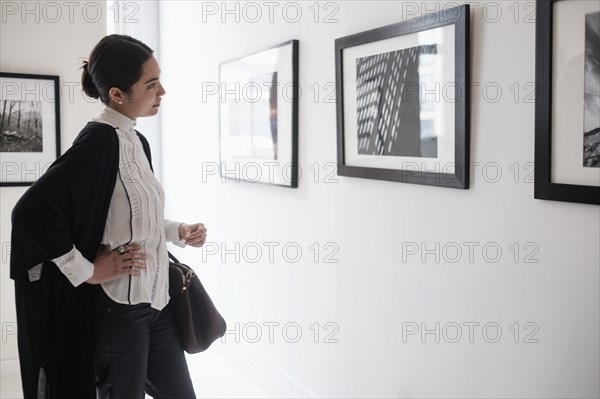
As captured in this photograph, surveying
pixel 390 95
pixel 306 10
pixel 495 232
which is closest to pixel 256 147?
pixel 306 10

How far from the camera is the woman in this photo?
1.49 metres

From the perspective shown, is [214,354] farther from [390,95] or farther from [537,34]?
[537,34]

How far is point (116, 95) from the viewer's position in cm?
158

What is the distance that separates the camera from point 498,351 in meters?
1.72

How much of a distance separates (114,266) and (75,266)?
10 centimetres

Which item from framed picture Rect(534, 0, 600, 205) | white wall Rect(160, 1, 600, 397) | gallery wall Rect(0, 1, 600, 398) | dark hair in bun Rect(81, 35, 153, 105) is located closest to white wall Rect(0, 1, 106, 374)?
gallery wall Rect(0, 1, 600, 398)

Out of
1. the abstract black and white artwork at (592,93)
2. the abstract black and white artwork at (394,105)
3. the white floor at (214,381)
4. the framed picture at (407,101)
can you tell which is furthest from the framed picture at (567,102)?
the white floor at (214,381)

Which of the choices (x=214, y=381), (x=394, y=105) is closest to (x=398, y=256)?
(x=394, y=105)

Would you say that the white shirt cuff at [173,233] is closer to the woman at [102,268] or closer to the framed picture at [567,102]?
the woman at [102,268]

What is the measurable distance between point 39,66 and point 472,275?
8.81 feet

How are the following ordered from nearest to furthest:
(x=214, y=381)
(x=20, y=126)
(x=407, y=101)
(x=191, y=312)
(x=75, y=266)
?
(x=75, y=266) → (x=191, y=312) → (x=407, y=101) → (x=214, y=381) → (x=20, y=126)

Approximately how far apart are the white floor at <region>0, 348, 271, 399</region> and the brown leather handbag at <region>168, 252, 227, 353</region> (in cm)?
125

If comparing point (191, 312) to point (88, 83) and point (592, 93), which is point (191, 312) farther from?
point (592, 93)

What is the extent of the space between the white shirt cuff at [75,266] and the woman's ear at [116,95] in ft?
1.34
